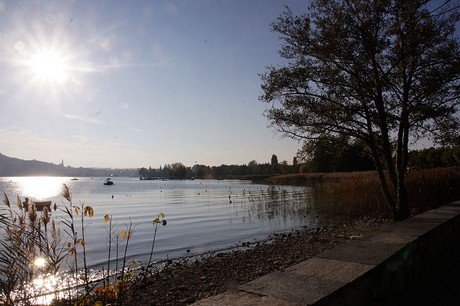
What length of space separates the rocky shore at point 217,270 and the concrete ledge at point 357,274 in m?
1.97

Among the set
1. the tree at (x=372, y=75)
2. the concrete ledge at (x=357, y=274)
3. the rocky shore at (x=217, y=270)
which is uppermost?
the tree at (x=372, y=75)

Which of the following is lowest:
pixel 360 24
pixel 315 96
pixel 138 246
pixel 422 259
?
pixel 138 246

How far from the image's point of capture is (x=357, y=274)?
359cm

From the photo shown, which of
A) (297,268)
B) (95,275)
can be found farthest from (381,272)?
(95,275)

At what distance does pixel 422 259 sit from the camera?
546 centimetres

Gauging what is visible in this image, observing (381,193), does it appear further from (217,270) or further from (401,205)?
(217,270)

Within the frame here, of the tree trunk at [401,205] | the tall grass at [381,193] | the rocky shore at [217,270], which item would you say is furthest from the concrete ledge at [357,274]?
the tall grass at [381,193]

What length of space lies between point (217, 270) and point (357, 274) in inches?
232

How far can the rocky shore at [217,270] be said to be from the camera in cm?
707

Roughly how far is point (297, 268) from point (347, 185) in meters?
15.9

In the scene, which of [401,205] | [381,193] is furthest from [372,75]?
[381,193]

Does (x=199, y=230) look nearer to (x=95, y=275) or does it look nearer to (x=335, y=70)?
(x=95, y=275)

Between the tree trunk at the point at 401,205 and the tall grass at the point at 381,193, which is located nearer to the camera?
the tree trunk at the point at 401,205

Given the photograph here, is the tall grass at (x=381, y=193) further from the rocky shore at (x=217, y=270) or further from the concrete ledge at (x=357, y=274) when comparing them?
the concrete ledge at (x=357, y=274)
